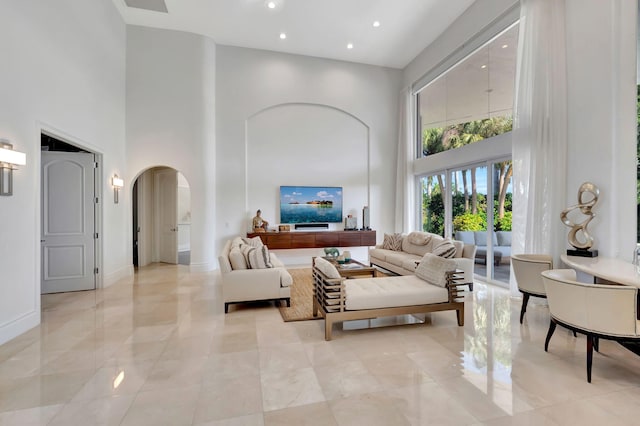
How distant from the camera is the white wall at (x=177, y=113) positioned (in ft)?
20.7

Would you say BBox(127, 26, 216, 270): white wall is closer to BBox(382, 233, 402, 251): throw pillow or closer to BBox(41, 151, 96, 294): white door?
BBox(41, 151, 96, 294): white door

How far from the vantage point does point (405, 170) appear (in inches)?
309

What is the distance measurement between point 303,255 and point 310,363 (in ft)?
16.1

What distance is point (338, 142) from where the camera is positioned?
25.8 feet

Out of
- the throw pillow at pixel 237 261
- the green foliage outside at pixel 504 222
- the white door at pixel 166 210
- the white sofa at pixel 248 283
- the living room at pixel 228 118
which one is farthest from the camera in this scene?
the white door at pixel 166 210

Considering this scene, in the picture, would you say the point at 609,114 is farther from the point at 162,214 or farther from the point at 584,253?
the point at 162,214

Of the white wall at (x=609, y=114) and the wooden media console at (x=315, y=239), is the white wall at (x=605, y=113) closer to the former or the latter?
the white wall at (x=609, y=114)

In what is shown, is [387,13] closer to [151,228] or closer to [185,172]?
[185,172]

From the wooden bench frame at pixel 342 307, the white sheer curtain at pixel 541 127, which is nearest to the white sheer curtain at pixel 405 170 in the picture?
the white sheer curtain at pixel 541 127

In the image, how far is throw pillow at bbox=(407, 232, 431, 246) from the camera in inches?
228

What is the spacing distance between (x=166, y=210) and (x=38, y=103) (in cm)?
439

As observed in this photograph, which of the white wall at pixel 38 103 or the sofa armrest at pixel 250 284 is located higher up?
the white wall at pixel 38 103

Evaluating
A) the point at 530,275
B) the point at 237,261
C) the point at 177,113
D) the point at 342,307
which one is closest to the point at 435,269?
the point at 530,275

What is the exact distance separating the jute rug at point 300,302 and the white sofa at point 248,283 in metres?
0.22
